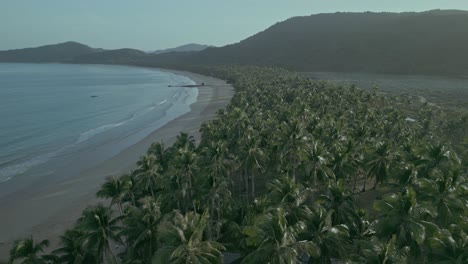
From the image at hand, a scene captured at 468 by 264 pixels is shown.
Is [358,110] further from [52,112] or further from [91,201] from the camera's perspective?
[52,112]

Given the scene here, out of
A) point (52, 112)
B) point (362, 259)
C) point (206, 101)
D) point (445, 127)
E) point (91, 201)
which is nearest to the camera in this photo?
point (362, 259)

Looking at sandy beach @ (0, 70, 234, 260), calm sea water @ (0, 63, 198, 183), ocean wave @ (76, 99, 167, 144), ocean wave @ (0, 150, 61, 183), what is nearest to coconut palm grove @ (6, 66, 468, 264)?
sandy beach @ (0, 70, 234, 260)

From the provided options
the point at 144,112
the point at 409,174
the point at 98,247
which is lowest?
the point at 144,112

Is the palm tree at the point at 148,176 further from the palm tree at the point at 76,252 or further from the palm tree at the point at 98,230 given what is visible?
the palm tree at the point at 76,252

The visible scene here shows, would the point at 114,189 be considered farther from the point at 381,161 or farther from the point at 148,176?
the point at 381,161

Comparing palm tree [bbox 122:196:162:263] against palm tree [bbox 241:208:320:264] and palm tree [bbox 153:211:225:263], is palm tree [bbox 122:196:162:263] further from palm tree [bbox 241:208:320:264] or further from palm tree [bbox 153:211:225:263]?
palm tree [bbox 241:208:320:264]

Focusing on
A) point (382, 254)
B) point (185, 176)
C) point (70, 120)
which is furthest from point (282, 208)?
point (70, 120)

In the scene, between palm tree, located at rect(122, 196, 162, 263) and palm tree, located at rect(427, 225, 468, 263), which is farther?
palm tree, located at rect(122, 196, 162, 263)

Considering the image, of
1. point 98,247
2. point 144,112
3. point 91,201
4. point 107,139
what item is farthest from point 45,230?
point 144,112
